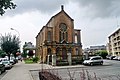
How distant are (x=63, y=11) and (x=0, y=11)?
172 feet

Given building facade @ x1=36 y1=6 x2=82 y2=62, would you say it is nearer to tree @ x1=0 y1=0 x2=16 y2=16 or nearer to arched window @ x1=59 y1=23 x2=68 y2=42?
arched window @ x1=59 y1=23 x2=68 y2=42

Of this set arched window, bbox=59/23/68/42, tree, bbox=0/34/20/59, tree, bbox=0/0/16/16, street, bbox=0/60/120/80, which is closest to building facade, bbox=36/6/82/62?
arched window, bbox=59/23/68/42

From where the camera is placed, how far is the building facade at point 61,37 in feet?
186

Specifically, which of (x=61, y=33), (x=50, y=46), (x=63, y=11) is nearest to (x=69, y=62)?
(x=50, y=46)

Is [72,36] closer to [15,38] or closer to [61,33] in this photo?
[61,33]

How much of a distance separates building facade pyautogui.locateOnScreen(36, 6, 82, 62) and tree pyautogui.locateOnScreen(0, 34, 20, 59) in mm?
7455

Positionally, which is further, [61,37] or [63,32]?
[63,32]

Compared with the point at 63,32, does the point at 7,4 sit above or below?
below

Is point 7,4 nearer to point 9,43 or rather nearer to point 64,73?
point 64,73

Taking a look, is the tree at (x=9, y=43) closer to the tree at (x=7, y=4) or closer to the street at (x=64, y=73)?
the street at (x=64, y=73)

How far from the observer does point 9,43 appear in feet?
182

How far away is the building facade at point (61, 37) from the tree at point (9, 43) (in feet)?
24.5

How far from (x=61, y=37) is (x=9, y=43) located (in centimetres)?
1406

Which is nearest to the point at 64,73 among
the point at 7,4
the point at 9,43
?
the point at 7,4
